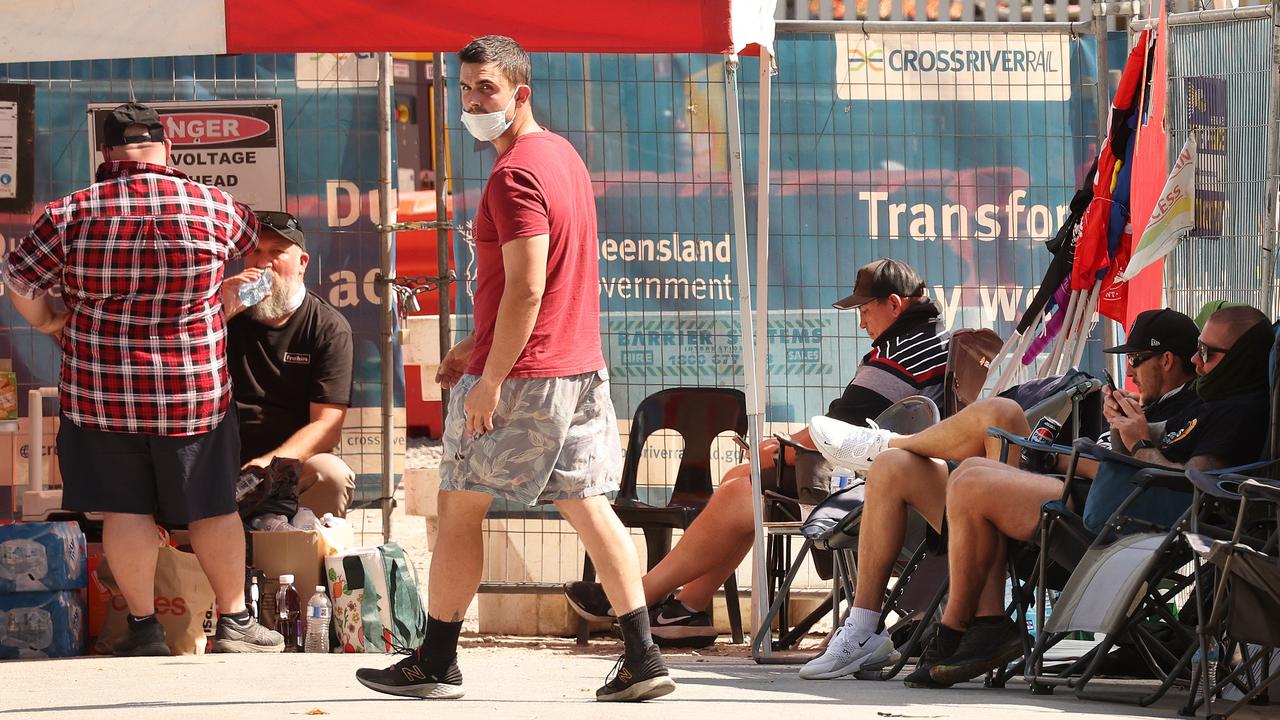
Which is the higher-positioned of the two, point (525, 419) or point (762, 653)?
point (525, 419)

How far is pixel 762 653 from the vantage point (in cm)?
600

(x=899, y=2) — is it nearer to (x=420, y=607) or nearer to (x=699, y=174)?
(x=699, y=174)

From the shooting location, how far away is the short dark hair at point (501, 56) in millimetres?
4387

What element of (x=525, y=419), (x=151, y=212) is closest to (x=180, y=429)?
(x=151, y=212)

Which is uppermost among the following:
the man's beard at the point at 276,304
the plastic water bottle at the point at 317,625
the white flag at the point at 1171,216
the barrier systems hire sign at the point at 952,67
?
the barrier systems hire sign at the point at 952,67

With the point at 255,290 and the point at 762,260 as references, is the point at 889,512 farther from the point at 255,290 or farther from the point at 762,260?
the point at 255,290

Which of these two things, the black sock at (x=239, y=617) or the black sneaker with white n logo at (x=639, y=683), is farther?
the black sock at (x=239, y=617)

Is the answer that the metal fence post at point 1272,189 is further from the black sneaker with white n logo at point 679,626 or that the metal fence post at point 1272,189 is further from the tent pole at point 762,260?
the black sneaker with white n logo at point 679,626

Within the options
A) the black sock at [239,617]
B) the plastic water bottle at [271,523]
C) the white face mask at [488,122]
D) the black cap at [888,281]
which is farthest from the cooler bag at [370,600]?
the white face mask at [488,122]

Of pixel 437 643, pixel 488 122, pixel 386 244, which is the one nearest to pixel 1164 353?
pixel 488 122

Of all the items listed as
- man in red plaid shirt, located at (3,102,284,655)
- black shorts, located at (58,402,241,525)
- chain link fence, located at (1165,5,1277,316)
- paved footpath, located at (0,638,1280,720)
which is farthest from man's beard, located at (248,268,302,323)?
chain link fence, located at (1165,5,1277,316)

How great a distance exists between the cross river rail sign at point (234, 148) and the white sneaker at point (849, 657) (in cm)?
359

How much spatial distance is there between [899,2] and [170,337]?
4212 millimetres

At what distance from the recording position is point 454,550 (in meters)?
4.35
